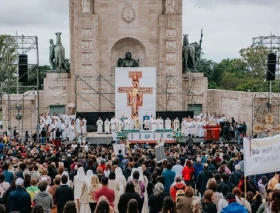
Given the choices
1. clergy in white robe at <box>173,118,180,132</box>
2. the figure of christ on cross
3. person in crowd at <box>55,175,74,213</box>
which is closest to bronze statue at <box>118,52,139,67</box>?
the figure of christ on cross

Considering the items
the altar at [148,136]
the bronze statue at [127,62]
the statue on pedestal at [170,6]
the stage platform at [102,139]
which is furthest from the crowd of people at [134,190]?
the statue on pedestal at [170,6]

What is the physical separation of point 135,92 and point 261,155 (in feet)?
90.3

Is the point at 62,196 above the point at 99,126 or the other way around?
the other way around

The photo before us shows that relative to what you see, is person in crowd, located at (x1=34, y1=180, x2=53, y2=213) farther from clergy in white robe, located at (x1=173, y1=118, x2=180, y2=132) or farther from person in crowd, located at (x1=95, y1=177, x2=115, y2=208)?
clergy in white robe, located at (x1=173, y1=118, x2=180, y2=132)

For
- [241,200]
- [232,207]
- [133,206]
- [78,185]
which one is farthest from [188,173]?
[133,206]

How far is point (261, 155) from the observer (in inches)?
531

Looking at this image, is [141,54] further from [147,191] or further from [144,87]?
[147,191]

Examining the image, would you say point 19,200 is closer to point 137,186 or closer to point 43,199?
point 43,199

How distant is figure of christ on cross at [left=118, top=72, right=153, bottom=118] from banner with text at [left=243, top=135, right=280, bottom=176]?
27166 mm

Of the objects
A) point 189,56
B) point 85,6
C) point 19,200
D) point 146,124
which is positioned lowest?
point 19,200

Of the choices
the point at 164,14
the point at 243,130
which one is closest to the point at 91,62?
the point at 164,14

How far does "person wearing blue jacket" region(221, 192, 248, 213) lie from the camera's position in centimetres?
1102

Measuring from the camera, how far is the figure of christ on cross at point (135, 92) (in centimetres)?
4072

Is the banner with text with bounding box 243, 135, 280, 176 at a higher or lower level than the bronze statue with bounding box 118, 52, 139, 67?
lower
